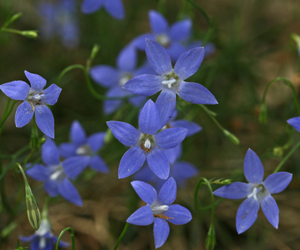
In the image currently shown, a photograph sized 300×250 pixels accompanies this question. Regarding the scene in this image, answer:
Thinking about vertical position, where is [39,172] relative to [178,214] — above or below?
below

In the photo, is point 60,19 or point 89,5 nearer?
point 89,5

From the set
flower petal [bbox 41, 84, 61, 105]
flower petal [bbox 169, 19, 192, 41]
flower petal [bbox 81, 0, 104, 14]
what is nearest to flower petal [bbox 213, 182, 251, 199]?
flower petal [bbox 41, 84, 61, 105]

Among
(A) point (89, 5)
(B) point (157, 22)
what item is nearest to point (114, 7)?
(A) point (89, 5)

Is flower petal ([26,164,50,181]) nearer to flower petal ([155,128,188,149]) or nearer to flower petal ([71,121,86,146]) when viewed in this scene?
flower petal ([71,121,86,146])

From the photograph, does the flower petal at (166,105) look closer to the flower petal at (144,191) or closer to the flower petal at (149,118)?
the flower petal at (149,118)

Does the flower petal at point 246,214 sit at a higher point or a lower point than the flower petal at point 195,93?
lower

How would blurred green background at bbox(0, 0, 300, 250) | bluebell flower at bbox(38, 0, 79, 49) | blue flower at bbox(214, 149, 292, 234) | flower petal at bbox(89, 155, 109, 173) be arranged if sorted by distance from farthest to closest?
1. bluebell flower at bbox(38, 0, 79, 49)
2. blurred green background at bbox(0, 0, 300, 250)
3. flower petal at bbox(89, 155, 109, 173)
4. blue flower at bbox(214, 149, 292, 234)

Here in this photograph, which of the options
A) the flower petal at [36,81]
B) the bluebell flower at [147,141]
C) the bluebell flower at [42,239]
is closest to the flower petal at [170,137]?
the bluebell flower at [147,141]

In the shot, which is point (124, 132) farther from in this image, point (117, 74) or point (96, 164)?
point (117, 74)
